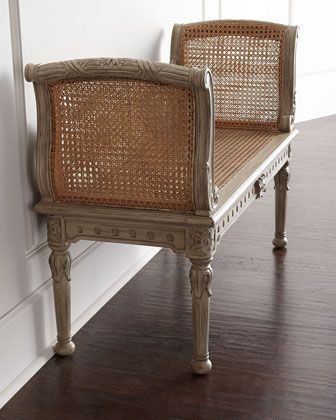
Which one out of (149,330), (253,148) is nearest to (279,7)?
(253,148)

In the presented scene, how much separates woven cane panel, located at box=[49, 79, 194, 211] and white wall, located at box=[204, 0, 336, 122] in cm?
400

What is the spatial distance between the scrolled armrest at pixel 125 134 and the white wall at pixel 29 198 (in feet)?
0.24

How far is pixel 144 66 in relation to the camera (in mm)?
2100

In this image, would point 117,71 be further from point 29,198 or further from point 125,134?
point 29,198

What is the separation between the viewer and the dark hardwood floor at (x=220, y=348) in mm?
2207

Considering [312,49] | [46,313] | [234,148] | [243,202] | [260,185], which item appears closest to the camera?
[46,313]

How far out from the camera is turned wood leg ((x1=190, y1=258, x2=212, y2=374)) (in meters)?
2.27

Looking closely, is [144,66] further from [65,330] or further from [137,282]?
[137,282]

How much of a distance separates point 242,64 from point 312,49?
345 cm

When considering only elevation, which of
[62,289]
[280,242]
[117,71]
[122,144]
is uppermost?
[117,71]

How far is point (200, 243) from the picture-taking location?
2234 millimetres

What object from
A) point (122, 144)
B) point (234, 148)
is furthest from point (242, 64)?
point (122, 144)

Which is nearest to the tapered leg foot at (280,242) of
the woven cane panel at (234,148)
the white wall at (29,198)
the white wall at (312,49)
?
the woven cane panel at (234,148)

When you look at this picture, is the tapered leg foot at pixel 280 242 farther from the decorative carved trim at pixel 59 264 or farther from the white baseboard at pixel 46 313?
the decorative carved trim at pixel 59 264
